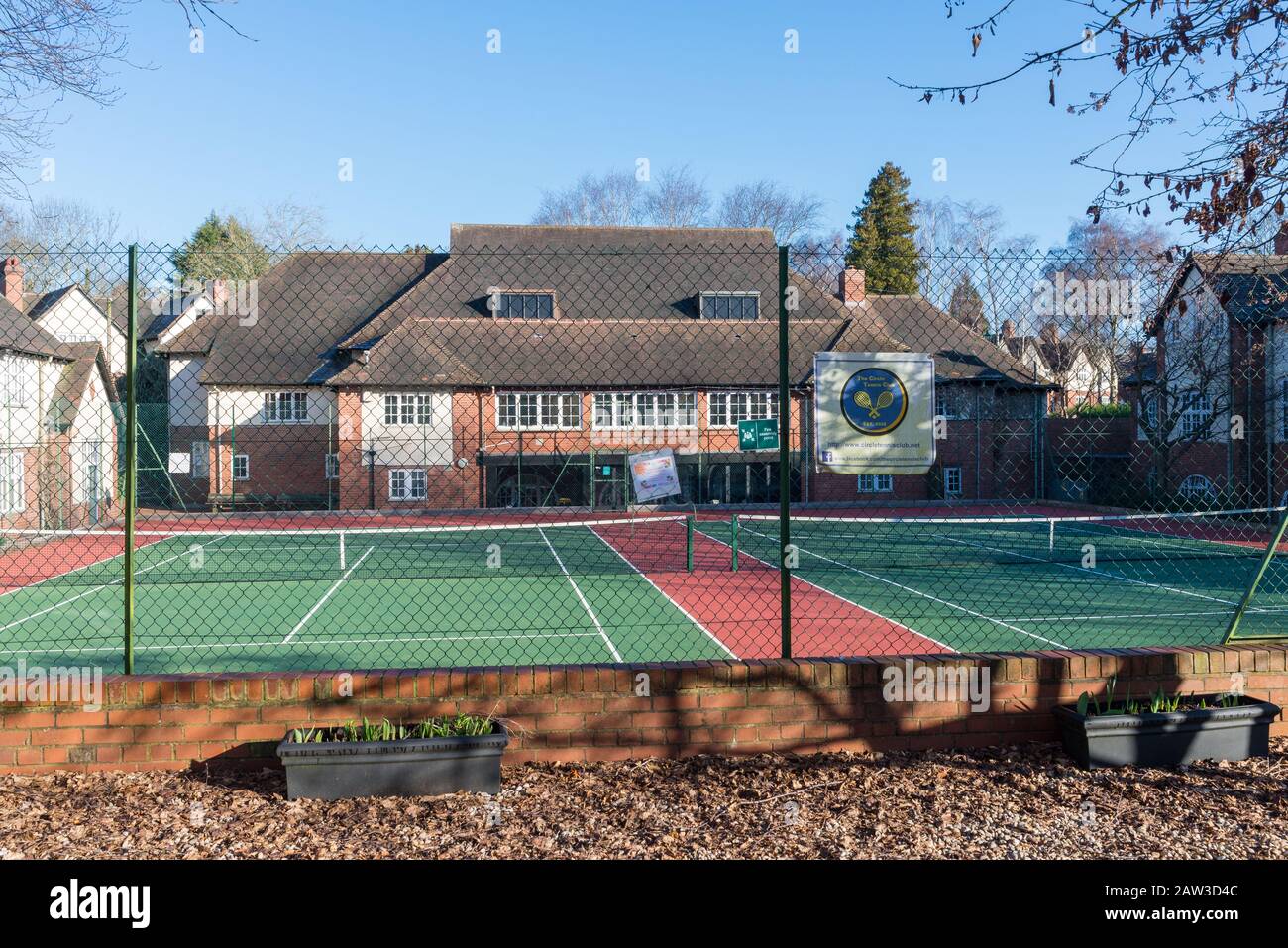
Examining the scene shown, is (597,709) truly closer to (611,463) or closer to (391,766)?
(391,766)

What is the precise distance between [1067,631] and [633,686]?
9.03m

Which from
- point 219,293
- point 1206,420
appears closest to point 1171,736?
point 219,293

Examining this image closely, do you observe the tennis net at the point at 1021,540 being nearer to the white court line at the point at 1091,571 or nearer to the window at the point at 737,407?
the white court line at the point at 1091,571

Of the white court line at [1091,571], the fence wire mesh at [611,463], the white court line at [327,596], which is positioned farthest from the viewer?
the white court line at [1091,571]

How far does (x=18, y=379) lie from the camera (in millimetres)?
26859

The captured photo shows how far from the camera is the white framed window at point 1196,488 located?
32.3 meters

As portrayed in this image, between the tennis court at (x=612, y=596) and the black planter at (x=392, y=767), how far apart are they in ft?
17.8

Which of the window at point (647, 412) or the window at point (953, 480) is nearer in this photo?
the window at point (953, 480)

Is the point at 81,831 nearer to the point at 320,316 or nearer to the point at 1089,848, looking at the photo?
the point at 1089,848

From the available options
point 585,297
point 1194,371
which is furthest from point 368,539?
point 1194,371

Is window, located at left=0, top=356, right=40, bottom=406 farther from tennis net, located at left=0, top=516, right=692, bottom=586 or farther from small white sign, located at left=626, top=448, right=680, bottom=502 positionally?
small white sign, located at left=626, top=448, right=680, bottom=502

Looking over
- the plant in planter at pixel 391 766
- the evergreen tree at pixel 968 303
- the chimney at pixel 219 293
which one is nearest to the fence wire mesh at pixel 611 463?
the evergreen tree at pixel 968 303

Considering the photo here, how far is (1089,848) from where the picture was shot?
4.56 meters

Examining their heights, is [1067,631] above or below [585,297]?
below
